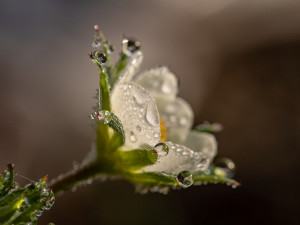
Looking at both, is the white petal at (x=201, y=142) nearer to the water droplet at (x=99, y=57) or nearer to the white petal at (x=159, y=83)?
the white petal at (x=159, y=83)

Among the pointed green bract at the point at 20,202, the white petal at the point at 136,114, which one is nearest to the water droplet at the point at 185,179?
the white petal at the point at 136,114

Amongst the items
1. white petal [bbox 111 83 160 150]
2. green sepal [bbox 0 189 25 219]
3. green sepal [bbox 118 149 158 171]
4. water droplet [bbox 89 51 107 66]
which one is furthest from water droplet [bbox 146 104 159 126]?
green sepal [bbox 0 189 25 219]

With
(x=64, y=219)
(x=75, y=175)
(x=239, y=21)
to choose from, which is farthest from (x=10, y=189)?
(x=239, y=21)

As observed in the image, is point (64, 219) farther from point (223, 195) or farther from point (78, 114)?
point (223, 195)

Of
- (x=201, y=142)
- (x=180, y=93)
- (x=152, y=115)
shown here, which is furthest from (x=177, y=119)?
(x=180, y=93)

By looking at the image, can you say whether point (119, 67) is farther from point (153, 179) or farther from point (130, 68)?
point (153, 179)

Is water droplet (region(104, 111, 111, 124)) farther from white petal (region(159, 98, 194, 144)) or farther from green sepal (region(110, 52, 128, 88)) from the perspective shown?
white petal (region(159, 98, 194, 144))
